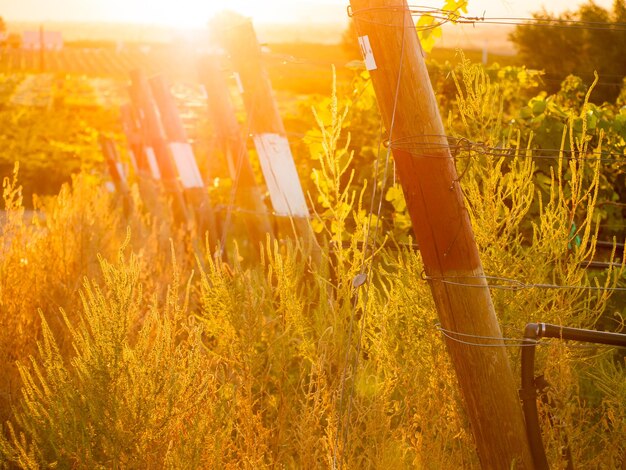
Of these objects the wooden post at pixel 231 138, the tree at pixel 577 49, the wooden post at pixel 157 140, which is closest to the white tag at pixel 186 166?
the wooden post at pixel 157 140

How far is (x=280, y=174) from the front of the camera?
6.35 m

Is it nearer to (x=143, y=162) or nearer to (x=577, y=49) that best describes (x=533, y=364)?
(x=143, y=162)

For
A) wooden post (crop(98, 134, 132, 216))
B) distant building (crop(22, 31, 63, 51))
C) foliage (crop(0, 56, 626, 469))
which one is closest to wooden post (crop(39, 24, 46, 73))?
distant building (crop(22, 31, 63, 51))

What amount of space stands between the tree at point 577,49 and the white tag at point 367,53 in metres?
5.83

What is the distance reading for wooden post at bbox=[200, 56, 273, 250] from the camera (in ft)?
24.1

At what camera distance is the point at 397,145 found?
359 cm

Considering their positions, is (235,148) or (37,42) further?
(37,42)

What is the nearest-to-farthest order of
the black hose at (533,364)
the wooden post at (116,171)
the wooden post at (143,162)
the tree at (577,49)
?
the black hose at (533,364), the tree at (577,49), the wooden post at (143,162), the wooden post at (116,171)

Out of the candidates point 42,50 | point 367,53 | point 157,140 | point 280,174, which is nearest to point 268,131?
point 280,174

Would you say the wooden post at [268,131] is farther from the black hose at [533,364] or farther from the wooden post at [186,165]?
the wooden post at [186,165]

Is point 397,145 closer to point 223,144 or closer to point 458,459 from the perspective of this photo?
point 458,459

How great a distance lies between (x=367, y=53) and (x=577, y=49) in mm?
11915

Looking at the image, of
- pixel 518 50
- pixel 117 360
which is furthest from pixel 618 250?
pixel 518 50

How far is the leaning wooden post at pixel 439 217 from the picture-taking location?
141 inches
